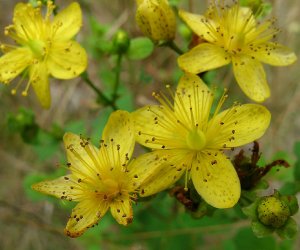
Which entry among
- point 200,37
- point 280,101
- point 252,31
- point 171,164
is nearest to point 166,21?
point 200,37

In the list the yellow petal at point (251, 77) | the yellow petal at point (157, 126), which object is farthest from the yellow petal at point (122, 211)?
the yellow petal at point (251, 77)

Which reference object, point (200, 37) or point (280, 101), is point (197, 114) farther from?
point (280, 101)

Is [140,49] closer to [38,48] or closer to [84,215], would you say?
[38,48]

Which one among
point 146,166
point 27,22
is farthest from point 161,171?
point 27,22

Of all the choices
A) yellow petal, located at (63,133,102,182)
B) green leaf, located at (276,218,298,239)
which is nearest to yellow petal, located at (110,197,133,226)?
yellow petal, located at (63,133,102,182)

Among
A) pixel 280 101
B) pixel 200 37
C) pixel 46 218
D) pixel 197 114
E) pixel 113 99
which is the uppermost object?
pixel 200 37

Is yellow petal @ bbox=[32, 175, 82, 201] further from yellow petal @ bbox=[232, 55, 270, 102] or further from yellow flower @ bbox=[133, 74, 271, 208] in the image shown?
yellow petal @ bbox=[232, 55, 270, 102]
